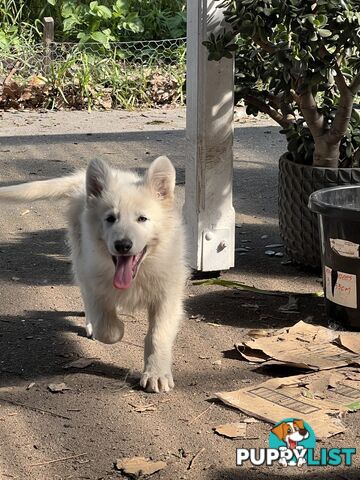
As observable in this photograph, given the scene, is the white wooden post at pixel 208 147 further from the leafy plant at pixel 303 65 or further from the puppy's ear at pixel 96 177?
the puppy's ear at pixel 96 177

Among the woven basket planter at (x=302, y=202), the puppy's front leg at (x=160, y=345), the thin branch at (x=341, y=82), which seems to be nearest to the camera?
the puppy's front leg at (x=160, y=345)

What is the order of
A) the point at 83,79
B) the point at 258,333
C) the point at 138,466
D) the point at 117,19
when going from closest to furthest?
the point at 138,466
the point at 258,333
the point at 83,79
the point at 117,19

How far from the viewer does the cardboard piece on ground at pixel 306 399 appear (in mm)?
4055

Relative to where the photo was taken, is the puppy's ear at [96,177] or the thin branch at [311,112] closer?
the puppy's ear at [96,177]

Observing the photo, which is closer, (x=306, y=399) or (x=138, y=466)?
(x=138, y=466)

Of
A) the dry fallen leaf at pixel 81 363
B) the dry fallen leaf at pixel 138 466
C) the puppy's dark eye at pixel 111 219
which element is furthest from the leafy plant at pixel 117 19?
the dry fallen leaf at pixel 138 466

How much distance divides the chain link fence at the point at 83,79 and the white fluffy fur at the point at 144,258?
7568mm

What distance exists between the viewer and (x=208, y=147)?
19.6 feet

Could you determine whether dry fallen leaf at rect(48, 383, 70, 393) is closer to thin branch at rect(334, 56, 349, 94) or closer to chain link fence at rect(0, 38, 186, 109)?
thin branch at rect(334, 56, 349, 94)

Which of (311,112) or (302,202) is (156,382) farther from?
(311,112)

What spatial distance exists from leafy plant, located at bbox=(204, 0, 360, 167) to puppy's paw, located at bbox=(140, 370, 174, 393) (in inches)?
72.5

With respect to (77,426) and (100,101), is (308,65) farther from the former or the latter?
(100,101)

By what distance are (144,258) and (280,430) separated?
1.08 m

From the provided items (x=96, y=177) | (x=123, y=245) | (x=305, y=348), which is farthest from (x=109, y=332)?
(x=305, y=348)
